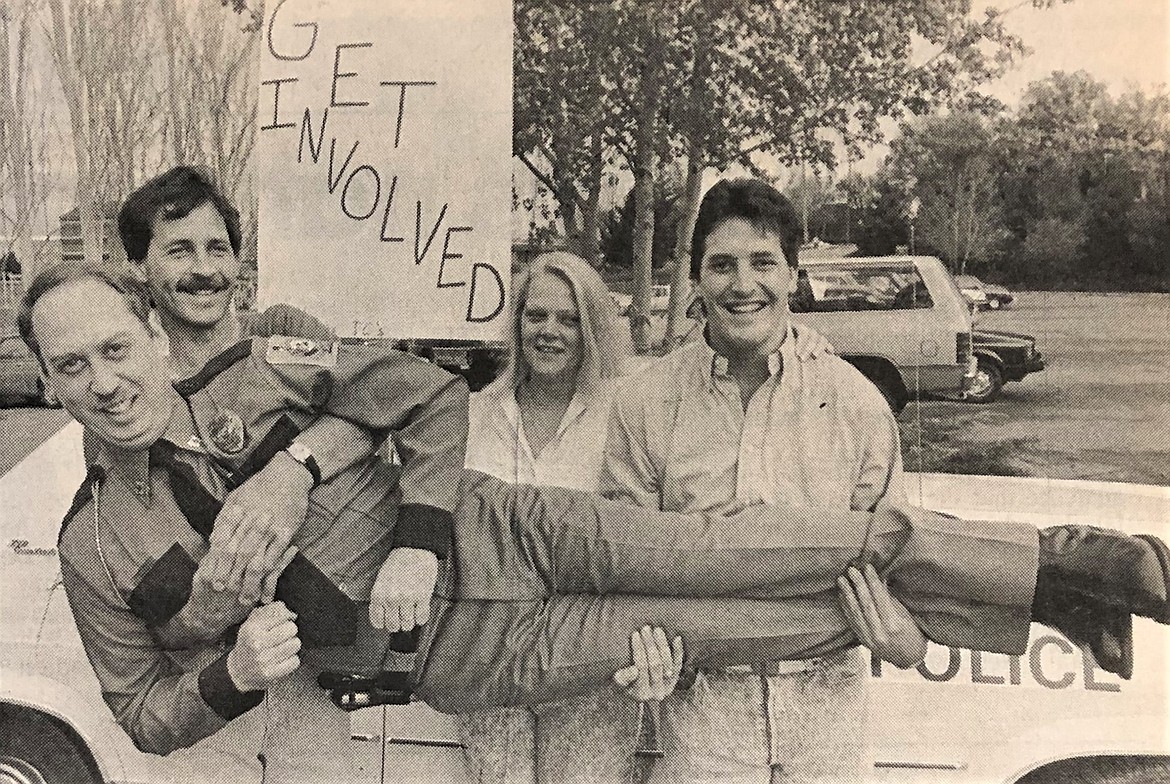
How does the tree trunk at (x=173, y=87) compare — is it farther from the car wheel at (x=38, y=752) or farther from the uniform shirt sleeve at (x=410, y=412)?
the car wheel at (x=38, y=752)

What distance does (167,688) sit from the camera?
131 inches

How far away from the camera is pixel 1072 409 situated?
321cm

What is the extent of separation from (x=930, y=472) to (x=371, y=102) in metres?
2.19

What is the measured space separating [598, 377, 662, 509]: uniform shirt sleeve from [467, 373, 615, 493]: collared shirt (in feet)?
0.09

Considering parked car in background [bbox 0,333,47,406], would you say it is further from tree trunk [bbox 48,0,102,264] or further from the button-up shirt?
the button-up shirt

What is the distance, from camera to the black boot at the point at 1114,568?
3176 millimetres

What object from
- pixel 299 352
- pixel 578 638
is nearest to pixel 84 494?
pixel 299 352

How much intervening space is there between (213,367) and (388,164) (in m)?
0.89

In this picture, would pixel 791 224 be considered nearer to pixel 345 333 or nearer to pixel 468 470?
pixel 468 470

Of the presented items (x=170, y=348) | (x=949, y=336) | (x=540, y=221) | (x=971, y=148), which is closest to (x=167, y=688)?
(x=170, y=348)

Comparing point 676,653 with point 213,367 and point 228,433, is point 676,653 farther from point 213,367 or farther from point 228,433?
point 213,367

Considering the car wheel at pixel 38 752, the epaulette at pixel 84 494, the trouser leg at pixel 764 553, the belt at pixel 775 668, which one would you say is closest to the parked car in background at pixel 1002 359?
the trouser leg at pixel 764 553

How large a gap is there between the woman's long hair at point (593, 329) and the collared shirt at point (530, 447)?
0.04 meters

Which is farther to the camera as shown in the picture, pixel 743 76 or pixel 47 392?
pixel 47 392
